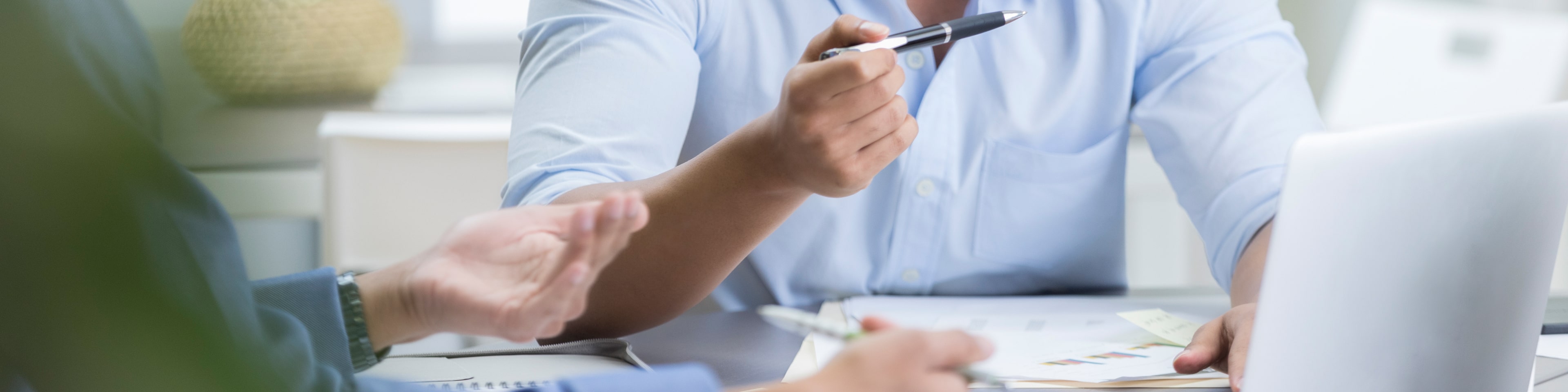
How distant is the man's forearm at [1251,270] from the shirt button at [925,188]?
→ 0.57 feet

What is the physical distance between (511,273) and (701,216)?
15 cm

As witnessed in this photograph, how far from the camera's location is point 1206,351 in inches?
15.1

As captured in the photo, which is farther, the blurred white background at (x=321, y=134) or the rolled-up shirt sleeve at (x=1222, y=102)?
the rolled-up shirt sleeve at (x=1222, y=102)

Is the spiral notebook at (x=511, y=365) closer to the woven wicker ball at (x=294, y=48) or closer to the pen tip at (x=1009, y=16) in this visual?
the woven wicker ball at (x=294, y=48)

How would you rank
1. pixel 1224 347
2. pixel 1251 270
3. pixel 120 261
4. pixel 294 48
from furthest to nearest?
pixel 1251 270, pixel 1224 347, pixel 294 48, pixel 120 261

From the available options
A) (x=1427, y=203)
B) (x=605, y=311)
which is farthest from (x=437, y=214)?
(x=1427, y=203)

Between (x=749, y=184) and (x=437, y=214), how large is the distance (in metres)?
Result: 0.12

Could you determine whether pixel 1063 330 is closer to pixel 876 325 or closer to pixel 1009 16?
pixel 1009 16

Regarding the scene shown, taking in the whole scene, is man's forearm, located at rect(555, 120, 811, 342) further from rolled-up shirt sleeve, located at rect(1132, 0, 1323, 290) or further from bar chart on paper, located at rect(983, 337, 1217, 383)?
rolled-up shirt sleeve, located at rect(1132, 0, 1323, 290)

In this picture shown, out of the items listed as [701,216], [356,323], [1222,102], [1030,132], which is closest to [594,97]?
[701,216]

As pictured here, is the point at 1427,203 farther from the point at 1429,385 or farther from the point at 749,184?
the point at 749,184

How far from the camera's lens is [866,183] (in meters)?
0.37

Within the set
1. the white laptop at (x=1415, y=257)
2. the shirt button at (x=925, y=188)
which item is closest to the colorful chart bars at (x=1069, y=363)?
the white laptop at (x=1415, y=257)

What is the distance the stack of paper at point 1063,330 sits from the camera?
0.37m
